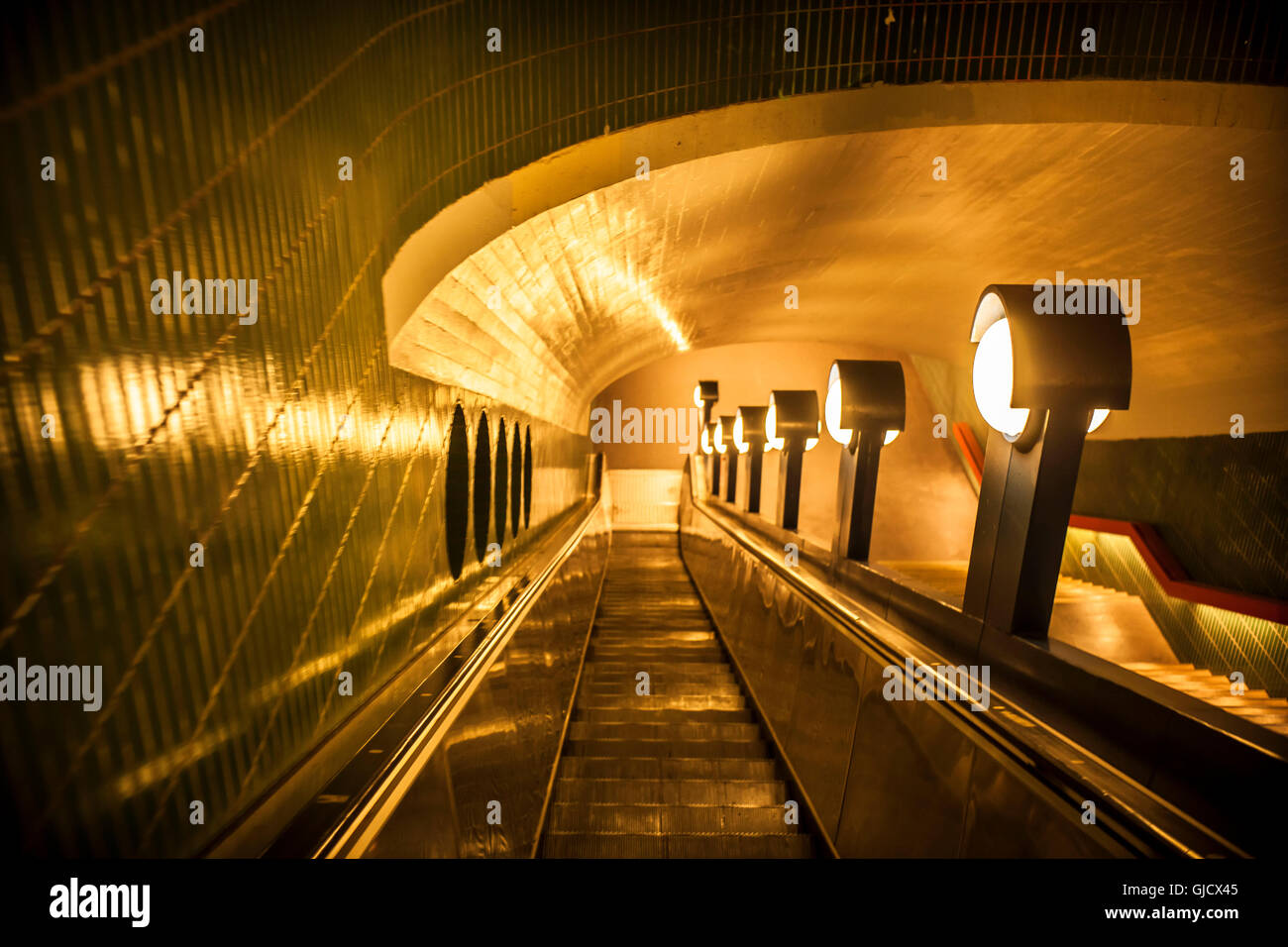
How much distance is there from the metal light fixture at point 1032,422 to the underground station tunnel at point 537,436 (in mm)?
16

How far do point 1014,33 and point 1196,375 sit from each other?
Answer: 7121mm

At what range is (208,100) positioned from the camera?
5.07 feet

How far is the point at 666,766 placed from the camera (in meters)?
3.66

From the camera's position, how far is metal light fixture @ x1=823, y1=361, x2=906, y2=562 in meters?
4.17

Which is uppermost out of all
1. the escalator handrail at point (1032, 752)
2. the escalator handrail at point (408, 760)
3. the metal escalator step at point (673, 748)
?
the escalator handrail at point (1032, 752)

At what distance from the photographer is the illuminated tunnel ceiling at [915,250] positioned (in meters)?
4.68

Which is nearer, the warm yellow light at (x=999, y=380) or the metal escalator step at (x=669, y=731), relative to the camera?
the warm yellow light at (x=999, y=380)

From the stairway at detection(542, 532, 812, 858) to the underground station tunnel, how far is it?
0.03m

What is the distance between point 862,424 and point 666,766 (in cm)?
240

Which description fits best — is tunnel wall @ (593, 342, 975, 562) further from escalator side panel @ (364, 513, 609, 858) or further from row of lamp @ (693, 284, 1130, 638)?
row of lamp @ (693, 284, 1130, 638)

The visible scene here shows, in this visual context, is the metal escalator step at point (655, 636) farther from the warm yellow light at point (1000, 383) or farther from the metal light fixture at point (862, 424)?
the warm yellow light at point (1000, 383)

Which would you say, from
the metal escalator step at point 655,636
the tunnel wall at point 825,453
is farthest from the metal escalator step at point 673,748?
the tunnel wall at point 825,453

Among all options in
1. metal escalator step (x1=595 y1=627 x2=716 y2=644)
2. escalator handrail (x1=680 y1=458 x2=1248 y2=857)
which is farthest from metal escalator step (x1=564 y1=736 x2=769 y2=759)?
metal escalator step (x1=595 y1=627 x2=716 y2=644)
